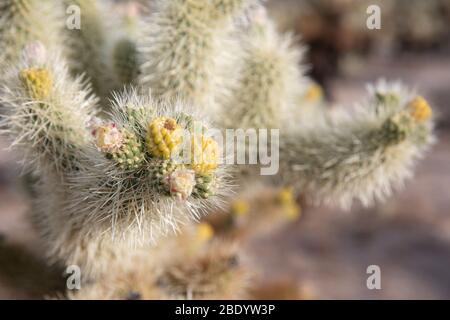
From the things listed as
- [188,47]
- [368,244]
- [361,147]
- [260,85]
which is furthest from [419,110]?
[368,244]

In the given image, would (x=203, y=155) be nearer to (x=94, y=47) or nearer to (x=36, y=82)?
(x=36, y=82)

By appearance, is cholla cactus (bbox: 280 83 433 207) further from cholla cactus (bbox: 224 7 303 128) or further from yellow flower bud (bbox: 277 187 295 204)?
yellow flower bud (bbox: 277 187 295 204)

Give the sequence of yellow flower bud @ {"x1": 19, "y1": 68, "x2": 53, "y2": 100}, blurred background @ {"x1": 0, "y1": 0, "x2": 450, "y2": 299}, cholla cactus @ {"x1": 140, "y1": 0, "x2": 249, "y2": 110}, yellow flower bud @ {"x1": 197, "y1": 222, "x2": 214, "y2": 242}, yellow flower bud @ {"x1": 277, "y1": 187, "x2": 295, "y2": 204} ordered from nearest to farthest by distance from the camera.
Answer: yellow flower bud @ {"x1": 19, "y1": 68, "x2": 53, "y2": 100} → cholla cactus @ {"x1": 140, "y1": 0, "x2": 249, "y2": 110} → yellow flower bud @ {"x1": 197, "y1": 222, "x2": 214, "y2": 242} → blurred background @ {"x1": 0, "y1": 0, "x2": 450, "y2": 299} → yellow flower bud @ {"x1": 277, "y1": 187, "x2": 295, "y2": 204}

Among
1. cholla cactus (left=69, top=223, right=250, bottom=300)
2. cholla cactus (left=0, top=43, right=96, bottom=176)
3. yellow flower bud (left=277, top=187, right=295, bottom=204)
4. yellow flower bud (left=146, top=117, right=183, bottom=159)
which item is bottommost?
cholla cactus (left=69, top=223, right=250, bottom=300)

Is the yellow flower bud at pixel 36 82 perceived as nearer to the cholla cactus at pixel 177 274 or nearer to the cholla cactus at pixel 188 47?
the cholla cactus at pixel 188 47

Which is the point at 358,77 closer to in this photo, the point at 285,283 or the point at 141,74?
the point at 285,283

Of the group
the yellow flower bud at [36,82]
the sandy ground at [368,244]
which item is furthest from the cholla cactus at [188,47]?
the sandy ground at [368,244]

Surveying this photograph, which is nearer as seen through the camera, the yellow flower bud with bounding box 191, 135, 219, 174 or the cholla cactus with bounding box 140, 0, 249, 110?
the yellow flower bud with bounding box 191, 135, 219, 174

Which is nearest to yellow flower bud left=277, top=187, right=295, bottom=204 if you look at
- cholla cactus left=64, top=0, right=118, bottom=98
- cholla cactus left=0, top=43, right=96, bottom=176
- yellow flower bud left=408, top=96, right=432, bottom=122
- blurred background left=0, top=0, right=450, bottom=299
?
blurred background left=0, top=0, right=450, bottom=299
